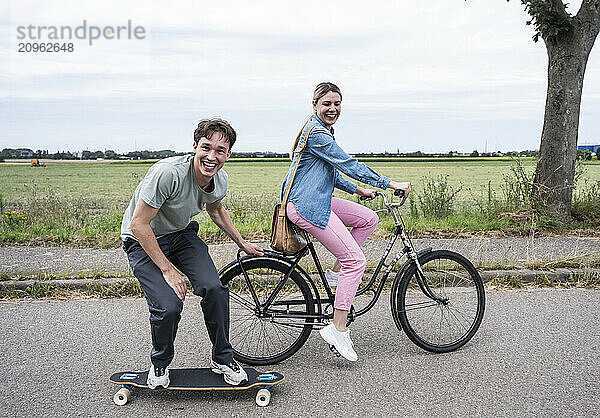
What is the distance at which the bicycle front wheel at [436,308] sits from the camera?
503 cm

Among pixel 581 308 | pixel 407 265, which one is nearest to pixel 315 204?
pixel 407 265

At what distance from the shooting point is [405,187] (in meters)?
4.82

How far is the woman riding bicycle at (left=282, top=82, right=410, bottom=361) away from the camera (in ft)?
15.3

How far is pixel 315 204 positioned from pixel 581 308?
3322 millimetres

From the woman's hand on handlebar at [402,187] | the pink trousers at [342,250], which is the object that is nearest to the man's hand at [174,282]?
the pink trousers at [342,250]

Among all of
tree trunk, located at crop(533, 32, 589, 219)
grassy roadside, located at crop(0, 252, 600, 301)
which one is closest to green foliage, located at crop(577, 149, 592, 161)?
tree trunk, located at crop(533, 32, 589, 219)

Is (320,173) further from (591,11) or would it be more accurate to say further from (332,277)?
(591,11)

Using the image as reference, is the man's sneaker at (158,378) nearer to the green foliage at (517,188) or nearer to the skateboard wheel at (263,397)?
the skateboard wheel at (263,397)

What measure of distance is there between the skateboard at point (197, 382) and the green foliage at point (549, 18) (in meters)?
8.20

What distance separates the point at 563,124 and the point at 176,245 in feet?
26.2

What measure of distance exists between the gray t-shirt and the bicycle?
0.63 meters

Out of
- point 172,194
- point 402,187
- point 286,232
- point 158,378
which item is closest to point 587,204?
point 402,187

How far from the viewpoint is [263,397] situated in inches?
161

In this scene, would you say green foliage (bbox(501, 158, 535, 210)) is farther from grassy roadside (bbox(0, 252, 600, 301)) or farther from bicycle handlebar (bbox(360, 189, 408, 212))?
bicycle handlebar (bbox(360, 189, 408, 212))
